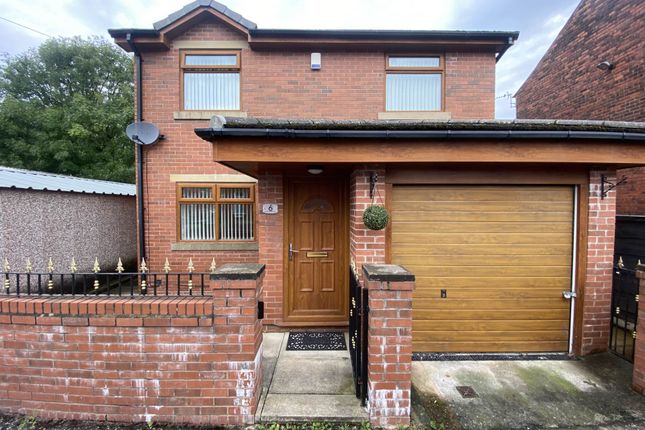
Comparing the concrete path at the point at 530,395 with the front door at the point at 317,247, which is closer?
the concrete path at the point at 530,395

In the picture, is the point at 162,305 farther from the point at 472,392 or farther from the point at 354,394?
the point at 472,392

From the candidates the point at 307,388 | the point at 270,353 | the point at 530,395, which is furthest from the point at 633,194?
the point at 270,353

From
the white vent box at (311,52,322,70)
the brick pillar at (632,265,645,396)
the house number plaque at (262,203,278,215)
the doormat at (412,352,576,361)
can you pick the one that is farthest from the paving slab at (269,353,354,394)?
the white vent box at (311,52,322,70)

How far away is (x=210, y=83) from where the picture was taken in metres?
5.78

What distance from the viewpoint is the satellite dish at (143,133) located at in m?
5.34

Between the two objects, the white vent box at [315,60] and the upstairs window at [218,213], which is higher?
the white vent box at [315,60]

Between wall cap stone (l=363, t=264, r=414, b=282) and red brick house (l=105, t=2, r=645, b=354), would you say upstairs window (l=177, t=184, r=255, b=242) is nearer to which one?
red brick house (l=105, t=2, r=645, b=354)

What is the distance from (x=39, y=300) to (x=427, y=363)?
13.9 feet

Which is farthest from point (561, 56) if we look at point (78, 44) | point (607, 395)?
point (78, 44)

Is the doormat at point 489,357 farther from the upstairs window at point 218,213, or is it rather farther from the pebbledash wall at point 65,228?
the pebbledash wall at point 65,228

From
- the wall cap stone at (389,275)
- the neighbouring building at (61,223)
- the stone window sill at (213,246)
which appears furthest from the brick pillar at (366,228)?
the neighbouring building at (61,223)

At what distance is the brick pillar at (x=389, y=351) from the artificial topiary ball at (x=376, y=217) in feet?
2.97

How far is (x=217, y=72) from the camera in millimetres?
5777

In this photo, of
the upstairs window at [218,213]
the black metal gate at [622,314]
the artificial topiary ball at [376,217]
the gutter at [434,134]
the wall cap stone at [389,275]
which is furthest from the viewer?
the upstairs window at [218,213]
